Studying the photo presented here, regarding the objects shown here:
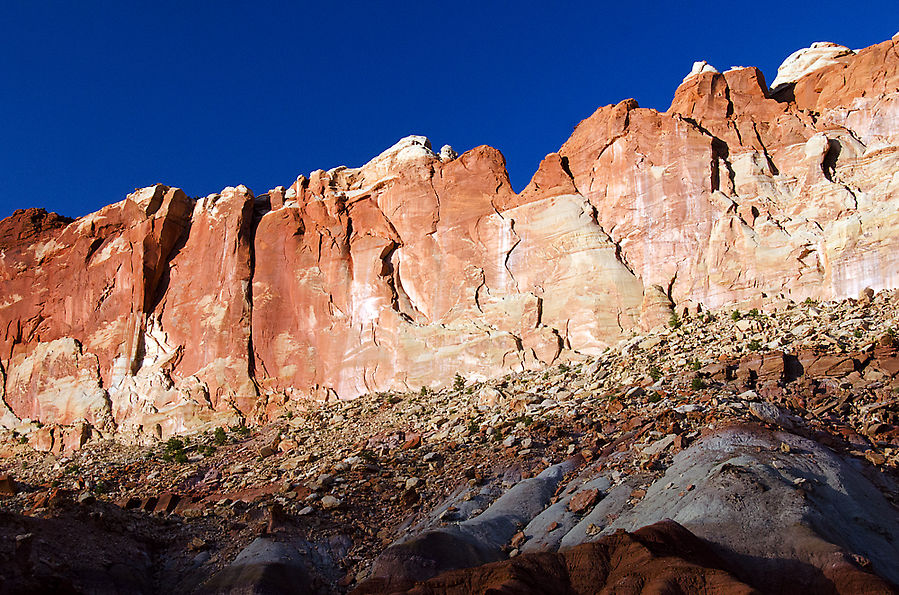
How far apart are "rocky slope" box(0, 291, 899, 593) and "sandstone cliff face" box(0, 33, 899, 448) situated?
10.9 ft

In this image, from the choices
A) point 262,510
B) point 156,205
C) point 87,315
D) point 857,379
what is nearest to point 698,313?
point 857,379

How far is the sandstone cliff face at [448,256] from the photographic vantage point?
2880 cm

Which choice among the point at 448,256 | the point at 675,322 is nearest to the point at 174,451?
the point at 448,256

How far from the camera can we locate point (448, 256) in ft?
114

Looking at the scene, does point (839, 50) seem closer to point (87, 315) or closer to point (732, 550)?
point (732, 550)

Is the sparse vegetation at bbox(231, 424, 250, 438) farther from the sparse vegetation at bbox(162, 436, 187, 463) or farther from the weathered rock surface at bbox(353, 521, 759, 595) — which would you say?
the weathered rock surface at bbox(353, 521, 759, 595)

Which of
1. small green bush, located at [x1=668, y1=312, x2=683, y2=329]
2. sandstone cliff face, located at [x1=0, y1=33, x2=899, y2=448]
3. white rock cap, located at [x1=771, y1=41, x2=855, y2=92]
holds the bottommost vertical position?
small green bush, located at [x1=668, y1=312, x2=683, y2=329]

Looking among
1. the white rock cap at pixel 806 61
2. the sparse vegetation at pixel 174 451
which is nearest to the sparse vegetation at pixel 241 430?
the sparse vegetation at pixel 174 451

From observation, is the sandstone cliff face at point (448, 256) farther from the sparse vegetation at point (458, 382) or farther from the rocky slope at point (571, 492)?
the rocky slope at point (571, 492)

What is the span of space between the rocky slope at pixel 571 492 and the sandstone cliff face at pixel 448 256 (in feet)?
10.9

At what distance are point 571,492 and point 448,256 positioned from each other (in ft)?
67.3

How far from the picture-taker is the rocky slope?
10906 millimetres

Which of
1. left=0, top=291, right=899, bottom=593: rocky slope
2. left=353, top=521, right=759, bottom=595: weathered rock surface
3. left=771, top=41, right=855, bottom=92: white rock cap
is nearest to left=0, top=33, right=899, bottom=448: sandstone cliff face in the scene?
left=771, top=41, right=855, bottom=92: white rock cap

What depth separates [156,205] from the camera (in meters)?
39.2
